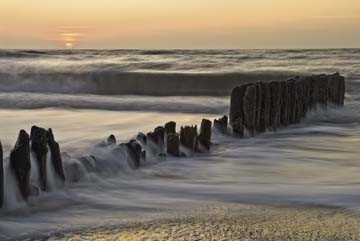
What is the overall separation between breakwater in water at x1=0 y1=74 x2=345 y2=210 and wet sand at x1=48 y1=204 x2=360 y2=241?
983 mm

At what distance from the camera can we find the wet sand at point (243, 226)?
3.71m

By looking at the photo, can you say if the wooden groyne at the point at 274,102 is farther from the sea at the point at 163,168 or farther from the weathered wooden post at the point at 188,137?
the weathered wooden post at the point at 188,137

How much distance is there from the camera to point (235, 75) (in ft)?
80.0

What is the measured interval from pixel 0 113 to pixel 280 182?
29.8 feet

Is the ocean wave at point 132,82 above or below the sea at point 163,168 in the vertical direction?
above

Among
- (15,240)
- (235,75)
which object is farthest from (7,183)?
(235,75)

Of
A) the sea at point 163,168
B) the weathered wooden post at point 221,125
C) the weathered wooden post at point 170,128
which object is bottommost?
the sea at point 163,168

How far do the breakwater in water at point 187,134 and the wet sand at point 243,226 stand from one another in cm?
98

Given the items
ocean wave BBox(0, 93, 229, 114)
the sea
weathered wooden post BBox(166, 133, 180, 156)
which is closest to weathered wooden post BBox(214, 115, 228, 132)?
the sea

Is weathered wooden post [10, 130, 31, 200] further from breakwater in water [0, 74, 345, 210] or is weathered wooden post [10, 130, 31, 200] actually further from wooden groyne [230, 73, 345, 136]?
wooden groyne [230, 73, 345, 136]

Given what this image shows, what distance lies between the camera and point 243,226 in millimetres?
3957

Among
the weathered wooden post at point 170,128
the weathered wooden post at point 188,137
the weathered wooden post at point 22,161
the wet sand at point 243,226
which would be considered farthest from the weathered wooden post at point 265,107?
the weathered wooden post at point 22,161

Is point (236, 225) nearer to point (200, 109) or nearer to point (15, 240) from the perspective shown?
point (15, 240)

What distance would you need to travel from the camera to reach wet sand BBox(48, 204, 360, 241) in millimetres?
3715
